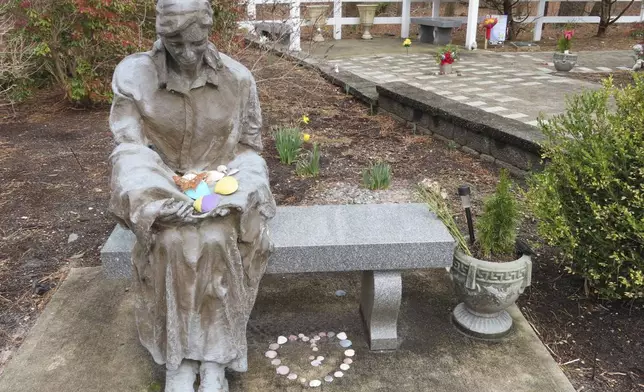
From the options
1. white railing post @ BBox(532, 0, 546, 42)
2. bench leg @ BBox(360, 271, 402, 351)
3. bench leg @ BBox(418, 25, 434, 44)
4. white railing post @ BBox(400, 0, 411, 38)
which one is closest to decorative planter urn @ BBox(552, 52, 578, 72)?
bench leg @ BBox(418, 25, 434, 44)

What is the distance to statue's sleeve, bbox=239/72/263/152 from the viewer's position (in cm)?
272

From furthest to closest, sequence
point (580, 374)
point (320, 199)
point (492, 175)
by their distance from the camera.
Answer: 1. point (492, 175)
2. point (320, 199)
3. point (580, 374)

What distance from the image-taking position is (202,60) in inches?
98.7

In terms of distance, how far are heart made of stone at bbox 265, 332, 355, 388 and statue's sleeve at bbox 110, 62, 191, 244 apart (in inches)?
38.0

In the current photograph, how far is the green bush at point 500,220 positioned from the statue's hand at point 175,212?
1.50 metres

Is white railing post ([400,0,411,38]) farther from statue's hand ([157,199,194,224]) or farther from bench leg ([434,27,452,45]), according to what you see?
statue's hand ([157,199,194,224])

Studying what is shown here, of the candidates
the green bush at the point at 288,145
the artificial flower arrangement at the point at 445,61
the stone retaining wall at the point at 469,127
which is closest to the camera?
the stone retaining wall at the point at 469,127

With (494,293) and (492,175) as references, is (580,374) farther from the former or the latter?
(492,175)

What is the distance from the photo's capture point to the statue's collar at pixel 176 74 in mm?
2479

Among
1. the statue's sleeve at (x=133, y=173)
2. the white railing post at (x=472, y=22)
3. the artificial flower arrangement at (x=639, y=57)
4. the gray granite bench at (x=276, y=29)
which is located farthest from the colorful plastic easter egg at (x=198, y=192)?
the white railing post at (x=472, y=22)

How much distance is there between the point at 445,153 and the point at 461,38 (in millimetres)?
9717

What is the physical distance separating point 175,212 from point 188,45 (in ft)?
2.36

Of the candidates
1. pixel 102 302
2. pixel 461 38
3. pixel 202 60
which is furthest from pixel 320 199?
pixel 461 38

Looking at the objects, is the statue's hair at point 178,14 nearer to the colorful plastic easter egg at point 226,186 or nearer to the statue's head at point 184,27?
the statue's head at point 184,27
